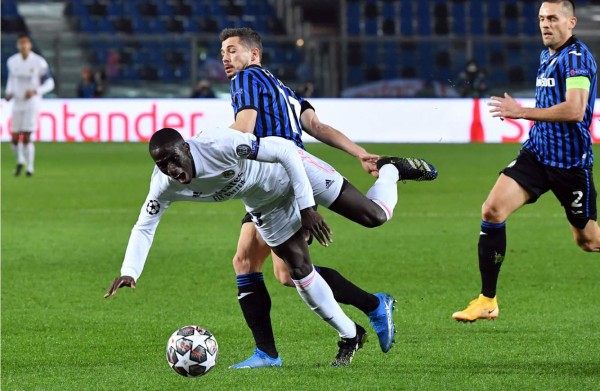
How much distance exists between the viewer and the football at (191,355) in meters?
5.94

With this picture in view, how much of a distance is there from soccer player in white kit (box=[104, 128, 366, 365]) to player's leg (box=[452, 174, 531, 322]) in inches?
40.6

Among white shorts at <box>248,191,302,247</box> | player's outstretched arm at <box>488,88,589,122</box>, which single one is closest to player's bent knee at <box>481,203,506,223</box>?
player's outstretched arm at <box>488,88,589,122</box>

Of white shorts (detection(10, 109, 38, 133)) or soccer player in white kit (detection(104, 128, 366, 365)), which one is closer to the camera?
soccer player in white kit (detection(104, 128, 366, 365))

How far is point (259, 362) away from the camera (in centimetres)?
641

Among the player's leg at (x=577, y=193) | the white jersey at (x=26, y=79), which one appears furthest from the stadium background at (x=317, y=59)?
the player's leg at (x=577, y=193)

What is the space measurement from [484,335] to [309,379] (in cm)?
169

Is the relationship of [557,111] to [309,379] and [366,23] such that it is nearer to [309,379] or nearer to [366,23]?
[309,379]

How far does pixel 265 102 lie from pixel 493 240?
182 cm

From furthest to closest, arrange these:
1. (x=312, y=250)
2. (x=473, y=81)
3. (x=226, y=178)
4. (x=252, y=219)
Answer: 1. (x=473, y=81)
2. (x=312, y=250)
3. (x=252, y=219)
4. (x=226, y=178)

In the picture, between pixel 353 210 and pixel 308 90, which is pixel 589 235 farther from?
pixel 308 90

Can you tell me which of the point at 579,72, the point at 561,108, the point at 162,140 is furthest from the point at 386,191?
the point at 162,140

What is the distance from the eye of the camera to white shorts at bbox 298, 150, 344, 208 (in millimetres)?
6449

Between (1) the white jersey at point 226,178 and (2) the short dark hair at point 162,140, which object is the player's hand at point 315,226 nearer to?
(1) the white jersey at point 226,178

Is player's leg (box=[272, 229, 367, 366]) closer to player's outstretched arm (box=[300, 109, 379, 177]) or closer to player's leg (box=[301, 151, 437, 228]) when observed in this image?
player's leg (box=[301, 151, 437, 228])
